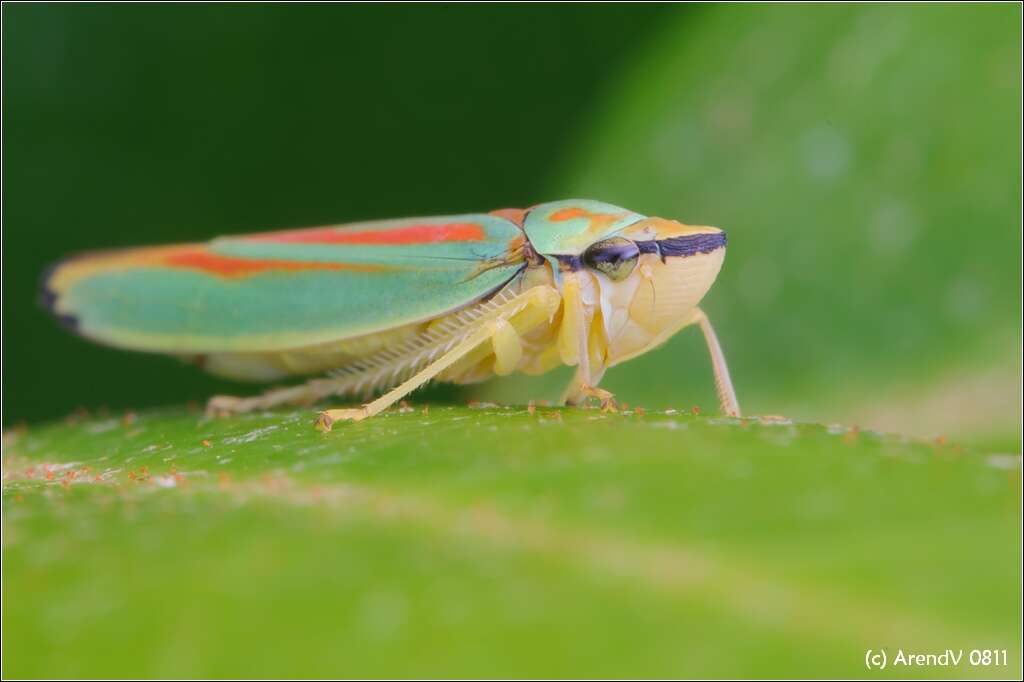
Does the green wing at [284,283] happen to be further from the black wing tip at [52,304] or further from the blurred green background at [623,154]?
the blurred green background at [623,154]

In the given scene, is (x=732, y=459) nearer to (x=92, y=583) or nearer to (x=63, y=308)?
(x=92, y=583)

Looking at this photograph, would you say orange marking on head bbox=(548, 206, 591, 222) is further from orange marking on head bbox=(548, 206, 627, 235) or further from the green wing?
the green wing

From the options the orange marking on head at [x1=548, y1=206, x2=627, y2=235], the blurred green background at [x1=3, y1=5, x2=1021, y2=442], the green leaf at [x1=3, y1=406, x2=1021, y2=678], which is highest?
the blurred green background at [x1=3, y1=5, x2=1021, y2=442]

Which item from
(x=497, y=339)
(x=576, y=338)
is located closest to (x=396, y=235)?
(x=497, y=339)

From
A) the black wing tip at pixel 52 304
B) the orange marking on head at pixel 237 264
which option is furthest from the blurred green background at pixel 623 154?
the orange marking on head at pixel 237 264

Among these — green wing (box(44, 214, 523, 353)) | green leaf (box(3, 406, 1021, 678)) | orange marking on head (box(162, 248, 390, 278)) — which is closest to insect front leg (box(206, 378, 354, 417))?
green wing (box(44, 214, 523, 353))

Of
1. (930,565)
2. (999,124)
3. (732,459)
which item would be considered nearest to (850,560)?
(930,565)

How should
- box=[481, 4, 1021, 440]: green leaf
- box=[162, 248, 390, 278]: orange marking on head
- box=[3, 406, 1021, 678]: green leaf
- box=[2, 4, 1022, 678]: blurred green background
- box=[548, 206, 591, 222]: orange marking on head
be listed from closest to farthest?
box=[3, 406, 1021, 678]: green leaf → box=[2, 4, 1022, 678]: blurred green background → box=[548, 206, 591, 222]: orange marking on head → box=[162, 248, 390, 278]: orange marking on head → box=[481, 4, 1021, 440]: green leaf
